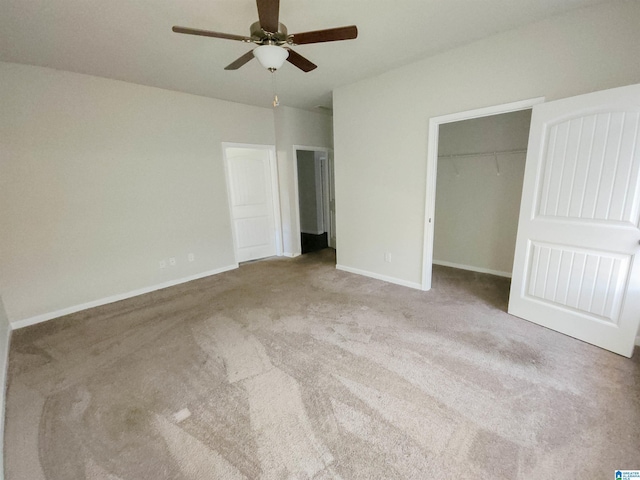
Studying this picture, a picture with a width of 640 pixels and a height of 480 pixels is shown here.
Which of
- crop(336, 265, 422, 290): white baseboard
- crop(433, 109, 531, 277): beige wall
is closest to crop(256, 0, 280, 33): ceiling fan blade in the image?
crop(336, 265, 422, 290): white baseboard

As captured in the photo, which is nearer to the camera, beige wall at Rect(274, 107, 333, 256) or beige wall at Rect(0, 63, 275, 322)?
beige wall at Rect(0, 63, 275, 322)

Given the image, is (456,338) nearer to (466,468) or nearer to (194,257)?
(466,468)

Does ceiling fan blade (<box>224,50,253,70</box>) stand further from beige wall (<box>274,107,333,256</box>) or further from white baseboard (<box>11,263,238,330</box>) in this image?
white baseboard (<box>11,263,238,330</box>)

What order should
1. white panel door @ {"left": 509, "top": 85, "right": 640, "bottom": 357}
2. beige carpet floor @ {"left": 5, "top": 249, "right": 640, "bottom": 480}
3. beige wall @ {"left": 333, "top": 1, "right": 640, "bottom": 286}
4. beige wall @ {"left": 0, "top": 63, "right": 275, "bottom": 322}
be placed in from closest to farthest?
beige carpet floor @ {"left": 5, "top": 249, "right": 640, "bottom": 480}, white panel door @ {"left": 509, "top": 85, "right": 640, "bottom": 357}, beige wall @ {"left": 333, "top": 1, "right": 640, "bottom": 286}, beige wall @ {"left": 0, "top": 63, "right": 275, "bottom": 322}

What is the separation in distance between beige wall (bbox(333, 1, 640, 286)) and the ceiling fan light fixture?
1.81m

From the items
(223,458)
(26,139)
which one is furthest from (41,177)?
(223,458)

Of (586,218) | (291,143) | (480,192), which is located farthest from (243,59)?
(480,192)

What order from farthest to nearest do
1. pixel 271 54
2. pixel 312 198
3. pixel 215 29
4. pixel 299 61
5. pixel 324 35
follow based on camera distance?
pixel 312 198
pixel 215 29
pixel 299 61
pixel 271 54
pixel 324 35

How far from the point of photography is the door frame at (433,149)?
2.47 meters

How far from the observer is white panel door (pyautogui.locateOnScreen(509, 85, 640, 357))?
6.35 feet

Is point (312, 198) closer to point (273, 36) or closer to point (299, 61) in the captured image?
point (299, 61)

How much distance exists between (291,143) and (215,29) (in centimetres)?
252

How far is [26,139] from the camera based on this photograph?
2736 mm

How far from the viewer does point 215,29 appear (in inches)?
88.4
